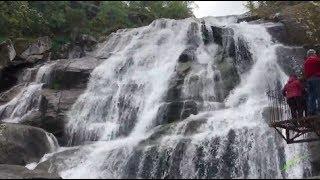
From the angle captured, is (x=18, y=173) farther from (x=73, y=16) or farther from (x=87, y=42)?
(x=73, y=16)

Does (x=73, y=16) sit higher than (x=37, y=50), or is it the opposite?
(x=73, y=16)

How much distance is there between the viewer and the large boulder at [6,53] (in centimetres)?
2841

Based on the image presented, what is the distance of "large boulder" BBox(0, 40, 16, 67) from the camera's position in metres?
28.4

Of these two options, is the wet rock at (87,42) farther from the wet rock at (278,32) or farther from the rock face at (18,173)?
the rock face at (18,173)

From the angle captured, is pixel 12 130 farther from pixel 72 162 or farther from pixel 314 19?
pixel 314 19

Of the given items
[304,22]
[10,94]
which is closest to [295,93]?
[304,22]

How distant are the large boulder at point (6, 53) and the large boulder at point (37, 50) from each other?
0.96 meters

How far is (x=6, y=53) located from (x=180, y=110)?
42.7 ft

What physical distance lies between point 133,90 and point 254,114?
22.3ft

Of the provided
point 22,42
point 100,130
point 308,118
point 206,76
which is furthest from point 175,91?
point 22,42

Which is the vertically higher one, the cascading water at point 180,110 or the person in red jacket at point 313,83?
the person in red jacket at point 313,83

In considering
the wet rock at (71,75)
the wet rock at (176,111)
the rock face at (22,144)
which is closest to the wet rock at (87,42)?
the wet rock at (71,75)

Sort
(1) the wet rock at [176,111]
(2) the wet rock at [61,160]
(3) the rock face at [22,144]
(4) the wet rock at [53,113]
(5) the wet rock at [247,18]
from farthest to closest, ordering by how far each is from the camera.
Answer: (5) the wet rock at [247,18], (4) the wet rock at [53,113], (1) the wet rock at [176,111], (3) the rock face at [22,144], (2) the wet rock at [61,160]

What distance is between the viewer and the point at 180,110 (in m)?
20.5
